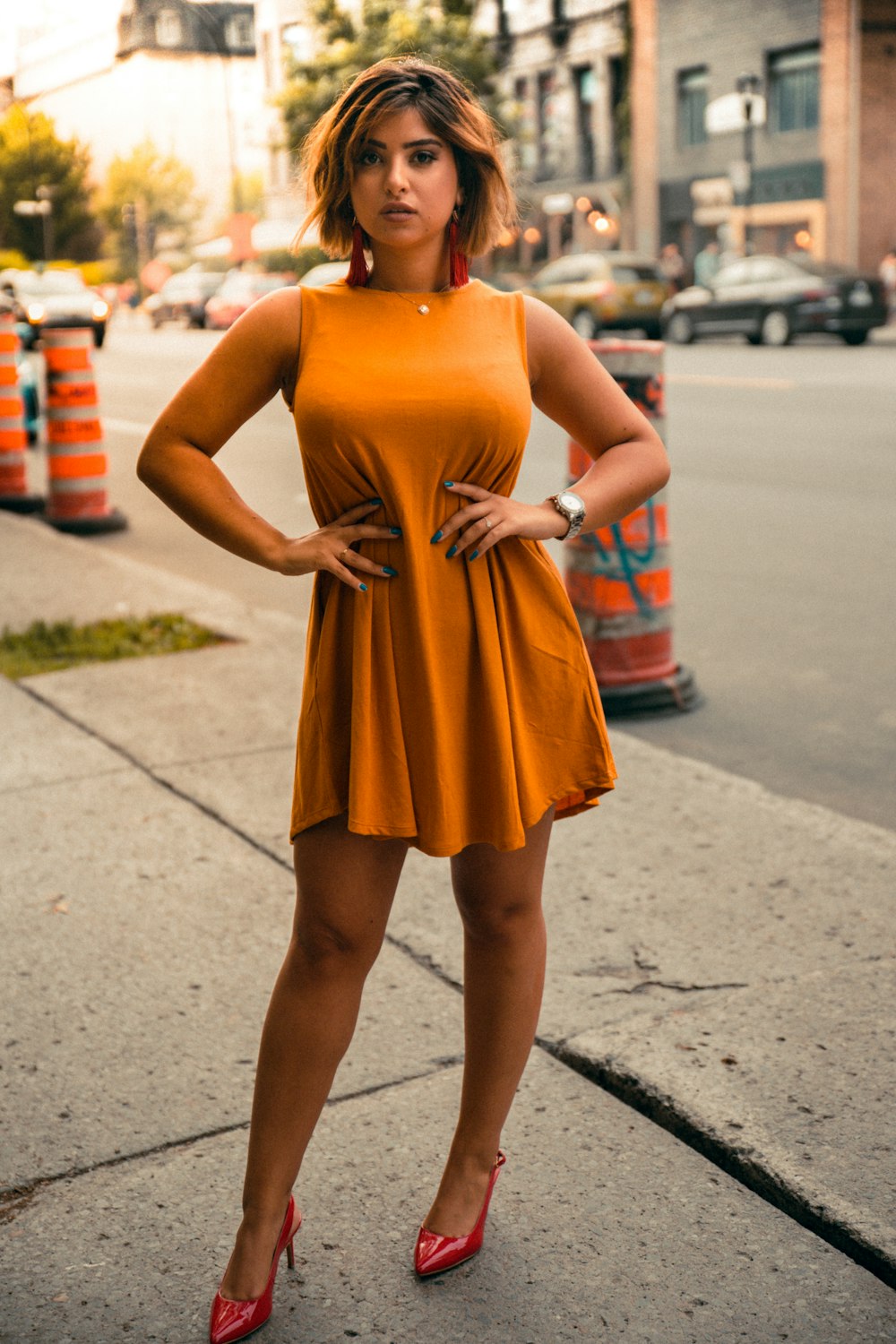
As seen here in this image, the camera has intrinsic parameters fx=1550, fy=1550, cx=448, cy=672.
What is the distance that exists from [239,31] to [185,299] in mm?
10575

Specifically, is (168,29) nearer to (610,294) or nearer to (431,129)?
(610,294)

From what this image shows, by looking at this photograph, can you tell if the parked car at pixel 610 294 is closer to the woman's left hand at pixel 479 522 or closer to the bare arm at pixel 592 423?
the bare arm at pixel 592 423

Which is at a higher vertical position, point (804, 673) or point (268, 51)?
point (268, 51)

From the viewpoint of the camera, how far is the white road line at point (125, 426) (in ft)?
52.9

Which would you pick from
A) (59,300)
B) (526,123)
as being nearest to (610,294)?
(59,300)

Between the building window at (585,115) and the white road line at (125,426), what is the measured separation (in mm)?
31028

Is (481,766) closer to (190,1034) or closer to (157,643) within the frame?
(190,1034)

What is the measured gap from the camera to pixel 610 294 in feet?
92.1

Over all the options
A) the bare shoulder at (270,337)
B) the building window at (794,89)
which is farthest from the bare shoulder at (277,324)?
the building window at (794,89)

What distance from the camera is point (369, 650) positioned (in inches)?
87.6

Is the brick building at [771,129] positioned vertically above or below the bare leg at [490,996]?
above

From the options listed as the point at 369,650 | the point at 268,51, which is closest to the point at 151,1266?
the point at 369,650

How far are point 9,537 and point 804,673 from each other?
16.6 ft

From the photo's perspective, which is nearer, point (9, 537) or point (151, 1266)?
point (151, 1266)
